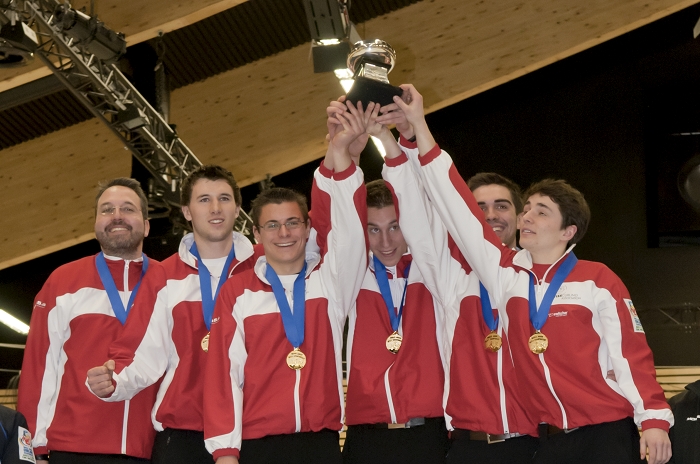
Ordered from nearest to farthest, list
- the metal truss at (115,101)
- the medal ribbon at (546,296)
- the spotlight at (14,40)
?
1. the medal ribbon at (546,296)
2. the spotlight at (14,40)
3. the metal truss at (115,101)

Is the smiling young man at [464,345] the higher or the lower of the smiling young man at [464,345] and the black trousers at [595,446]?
the higher

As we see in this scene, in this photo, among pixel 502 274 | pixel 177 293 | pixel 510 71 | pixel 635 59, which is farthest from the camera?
pixel 635 59

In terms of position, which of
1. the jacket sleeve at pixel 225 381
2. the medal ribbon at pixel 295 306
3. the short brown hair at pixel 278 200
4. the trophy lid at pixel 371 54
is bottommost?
the jacket sleeve at pixel 225 381

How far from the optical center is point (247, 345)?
10.5 feet

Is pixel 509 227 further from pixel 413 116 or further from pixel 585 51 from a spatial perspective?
pixel 585 51

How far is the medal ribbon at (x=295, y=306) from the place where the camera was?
3154 mm

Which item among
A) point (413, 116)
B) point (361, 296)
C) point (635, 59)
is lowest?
point (361, 296)

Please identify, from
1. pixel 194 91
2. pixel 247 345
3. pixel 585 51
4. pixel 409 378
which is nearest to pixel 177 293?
pixel 247 345

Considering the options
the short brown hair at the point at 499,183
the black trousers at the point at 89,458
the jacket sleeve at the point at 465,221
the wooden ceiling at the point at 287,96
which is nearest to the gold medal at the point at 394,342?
the jacket sleeve at the point at 465,221

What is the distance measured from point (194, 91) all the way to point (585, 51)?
478 cm

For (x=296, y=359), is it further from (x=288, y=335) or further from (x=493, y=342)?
(x=493, y=342)

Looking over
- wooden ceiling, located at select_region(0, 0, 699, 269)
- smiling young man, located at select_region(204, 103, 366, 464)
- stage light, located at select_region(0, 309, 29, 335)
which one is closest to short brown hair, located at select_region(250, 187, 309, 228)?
smiling young man, located at select_region(204, 103, 366, 464)

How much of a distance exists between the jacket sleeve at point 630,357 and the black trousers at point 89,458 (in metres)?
1.90

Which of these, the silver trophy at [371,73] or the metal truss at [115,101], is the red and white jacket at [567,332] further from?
the metal truss at [115,101]
